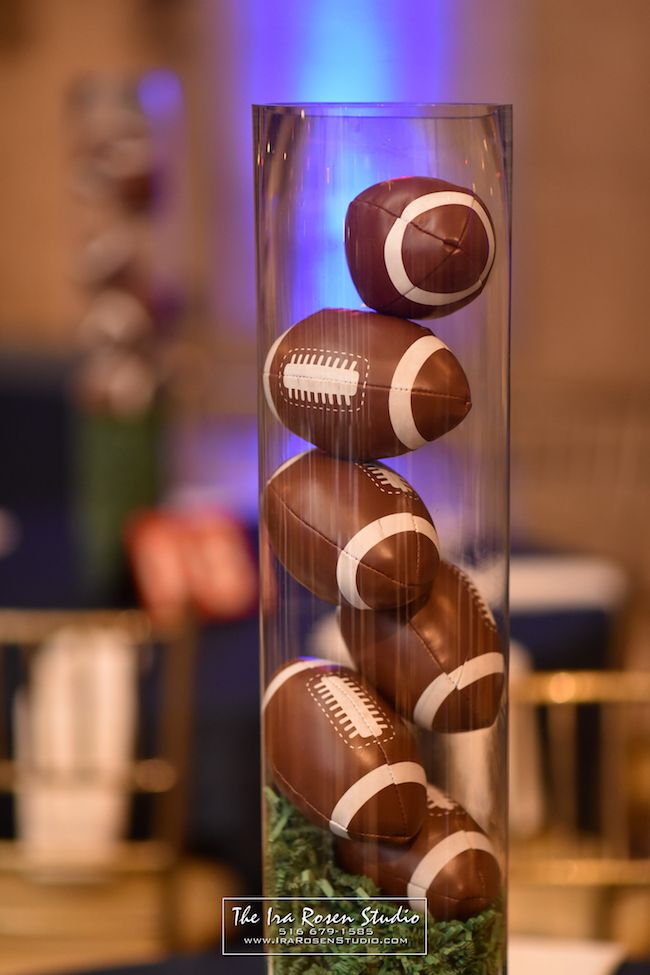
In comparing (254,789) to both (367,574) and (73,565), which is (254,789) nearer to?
(73,565)

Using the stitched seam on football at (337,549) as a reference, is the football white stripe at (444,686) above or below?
below

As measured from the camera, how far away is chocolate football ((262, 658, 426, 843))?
77cm

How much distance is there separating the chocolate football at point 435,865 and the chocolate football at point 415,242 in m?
0.31

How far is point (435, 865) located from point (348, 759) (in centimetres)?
9

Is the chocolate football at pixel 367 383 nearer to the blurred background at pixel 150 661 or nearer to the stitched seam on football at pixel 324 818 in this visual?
the stitched seam on football at pixel 324 818

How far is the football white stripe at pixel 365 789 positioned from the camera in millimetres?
767

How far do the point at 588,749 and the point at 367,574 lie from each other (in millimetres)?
1636

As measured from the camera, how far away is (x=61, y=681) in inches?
76.7

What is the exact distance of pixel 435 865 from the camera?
787 millimetres

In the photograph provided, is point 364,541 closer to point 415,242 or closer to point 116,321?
point 415,242

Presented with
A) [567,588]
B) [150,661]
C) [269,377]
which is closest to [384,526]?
[269,377]

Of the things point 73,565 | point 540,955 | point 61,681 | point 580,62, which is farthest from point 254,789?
point 580,62

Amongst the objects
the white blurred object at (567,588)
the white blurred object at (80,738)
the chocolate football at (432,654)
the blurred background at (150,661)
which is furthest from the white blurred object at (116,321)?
the chocolate football at (432,654)

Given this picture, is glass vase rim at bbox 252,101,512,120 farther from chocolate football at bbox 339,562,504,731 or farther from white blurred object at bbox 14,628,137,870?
white blurred object at bbox 14,628,137,870
